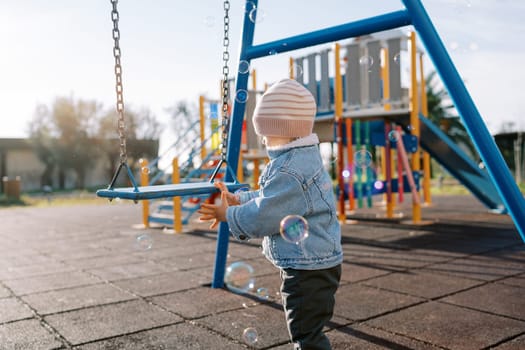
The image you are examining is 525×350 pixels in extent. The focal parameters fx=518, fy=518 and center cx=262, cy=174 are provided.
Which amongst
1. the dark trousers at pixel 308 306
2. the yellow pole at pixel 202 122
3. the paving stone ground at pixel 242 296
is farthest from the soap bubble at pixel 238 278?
the yellow pole at pixel 202 122

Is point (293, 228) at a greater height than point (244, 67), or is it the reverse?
point (244, 67)

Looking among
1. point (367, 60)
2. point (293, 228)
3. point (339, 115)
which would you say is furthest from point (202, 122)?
point (293, 228)

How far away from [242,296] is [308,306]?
81.3 inches

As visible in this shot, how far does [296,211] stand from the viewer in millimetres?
2146

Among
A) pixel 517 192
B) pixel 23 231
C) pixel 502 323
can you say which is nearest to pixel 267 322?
pixel 502 323

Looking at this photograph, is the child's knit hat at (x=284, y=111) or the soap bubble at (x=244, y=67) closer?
the child's knit hat at (x=284, y=111)

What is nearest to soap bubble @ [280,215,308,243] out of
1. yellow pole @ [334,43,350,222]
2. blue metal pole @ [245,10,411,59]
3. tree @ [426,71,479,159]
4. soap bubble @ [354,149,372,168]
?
blue metal pole @ [245,10,411,59]

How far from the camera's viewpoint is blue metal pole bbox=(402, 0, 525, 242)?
267 centimetres

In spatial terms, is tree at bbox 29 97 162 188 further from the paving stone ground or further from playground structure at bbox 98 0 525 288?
playground structure at bbox 98 0 525 288

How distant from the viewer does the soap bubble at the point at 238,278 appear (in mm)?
4352

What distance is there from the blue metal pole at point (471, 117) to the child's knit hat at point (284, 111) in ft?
3.26

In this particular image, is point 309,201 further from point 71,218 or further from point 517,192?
point 71,218

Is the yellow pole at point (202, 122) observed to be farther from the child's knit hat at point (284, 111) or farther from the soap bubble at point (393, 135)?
the child's knit hat at point (284, 111)

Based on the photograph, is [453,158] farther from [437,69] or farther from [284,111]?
[284,111]
